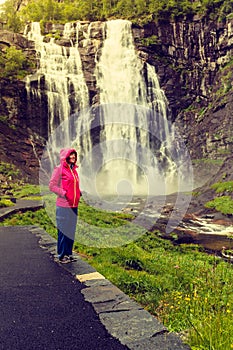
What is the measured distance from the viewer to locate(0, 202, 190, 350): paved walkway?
11.0 feet

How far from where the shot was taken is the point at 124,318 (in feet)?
12.9

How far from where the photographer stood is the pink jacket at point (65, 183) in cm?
634

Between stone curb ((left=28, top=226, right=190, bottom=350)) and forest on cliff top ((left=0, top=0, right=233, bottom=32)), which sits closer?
stone curb ((left=28, top=226, right=190, bottom=350))

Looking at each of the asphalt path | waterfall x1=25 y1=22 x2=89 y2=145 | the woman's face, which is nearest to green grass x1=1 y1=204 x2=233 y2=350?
the asphalt path

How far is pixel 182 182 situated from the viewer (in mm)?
45656

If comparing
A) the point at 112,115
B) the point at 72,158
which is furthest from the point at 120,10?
the point at 72,158

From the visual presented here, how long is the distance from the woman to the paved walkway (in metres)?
0.48

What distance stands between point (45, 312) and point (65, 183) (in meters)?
2.69

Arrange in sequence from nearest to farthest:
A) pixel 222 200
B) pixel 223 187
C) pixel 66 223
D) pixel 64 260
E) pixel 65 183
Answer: pixel 65 183
pixel 66 223
pixel 64 260
pixel 222 200
pixel 223 187

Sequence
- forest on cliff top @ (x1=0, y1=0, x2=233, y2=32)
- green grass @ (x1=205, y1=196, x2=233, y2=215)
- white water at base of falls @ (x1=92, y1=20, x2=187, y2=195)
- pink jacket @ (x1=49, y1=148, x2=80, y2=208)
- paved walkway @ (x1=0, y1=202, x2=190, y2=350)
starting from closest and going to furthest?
paved walkway @ (x1=0, y1=202, x2=190, y2=350)
pink jacket @ (x1=49, y1=148, x2=80, y2=208)
green grass @ (x1=205, y1=196, x2=233, y2=215)
white water at base of falls @ (x1=92, y1=20, x2=187, y2=195)
forest on cliff top @ (x1=0, y1=0, x2=233, y2=32)

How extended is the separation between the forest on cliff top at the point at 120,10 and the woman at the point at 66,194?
48670mm

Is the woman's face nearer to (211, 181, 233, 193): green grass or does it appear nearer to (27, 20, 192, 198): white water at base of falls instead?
(211, 181, 233, 193): green grass

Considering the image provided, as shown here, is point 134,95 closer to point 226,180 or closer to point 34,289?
point 226,180

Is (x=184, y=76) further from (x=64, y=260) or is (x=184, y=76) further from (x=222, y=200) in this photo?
(x=64, y=260)
